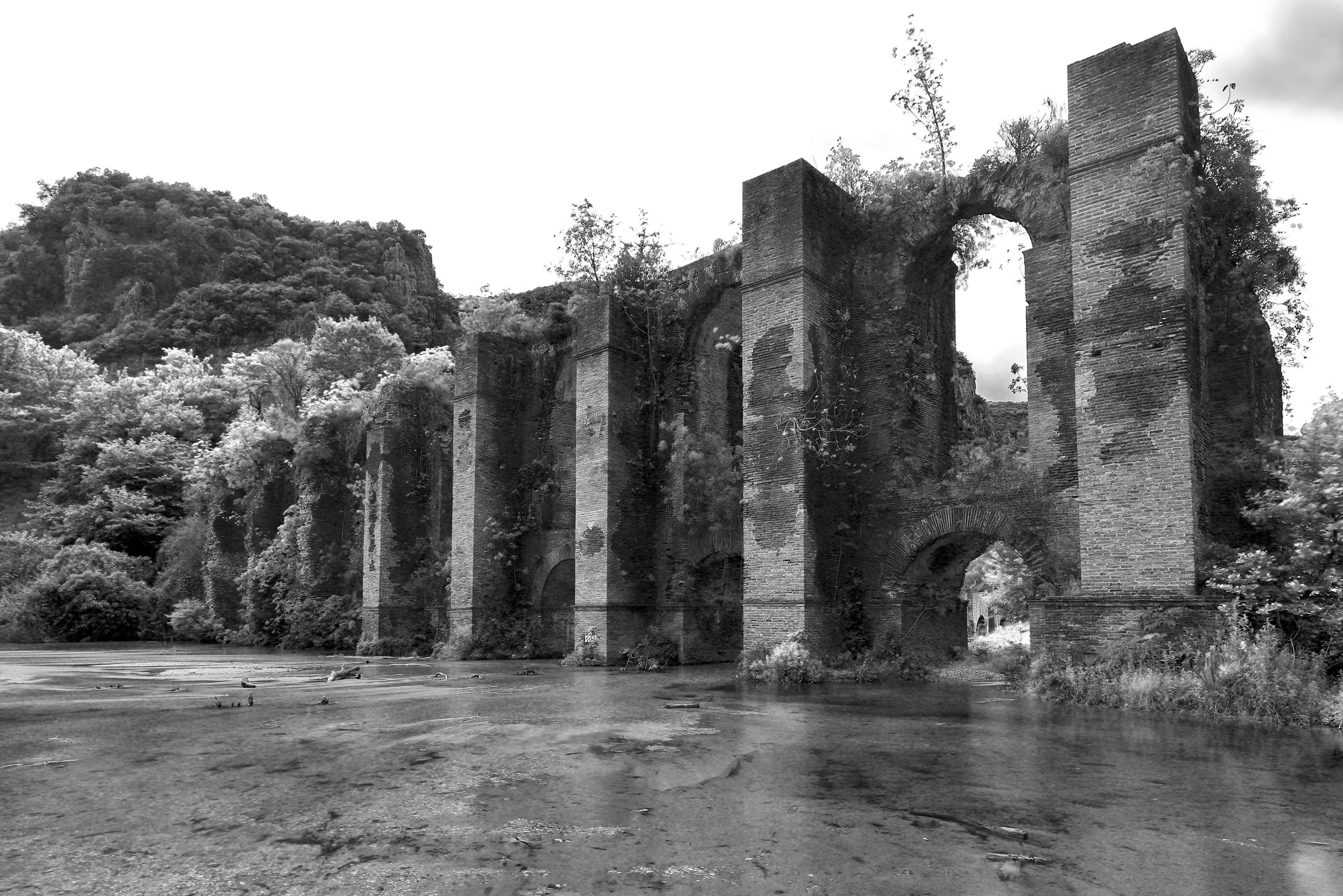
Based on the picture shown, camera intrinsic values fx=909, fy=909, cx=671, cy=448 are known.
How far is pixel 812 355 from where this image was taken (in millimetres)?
14414

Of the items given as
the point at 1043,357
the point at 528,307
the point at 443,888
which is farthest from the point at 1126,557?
the point at 528,307

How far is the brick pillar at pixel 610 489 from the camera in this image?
17.2 m

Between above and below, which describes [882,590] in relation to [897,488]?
below

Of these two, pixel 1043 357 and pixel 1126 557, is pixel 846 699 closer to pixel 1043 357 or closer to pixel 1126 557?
pixel 1126 557

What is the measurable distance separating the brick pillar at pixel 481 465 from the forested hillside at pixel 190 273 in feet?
123

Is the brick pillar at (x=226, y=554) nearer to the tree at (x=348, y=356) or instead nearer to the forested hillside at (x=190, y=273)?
the tree at (x=348, y=356)

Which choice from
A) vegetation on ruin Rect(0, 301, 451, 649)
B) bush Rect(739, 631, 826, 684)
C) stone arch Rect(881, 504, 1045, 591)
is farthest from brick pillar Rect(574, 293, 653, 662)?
vegetation on ruin Rect(0, 301, 451, 649)

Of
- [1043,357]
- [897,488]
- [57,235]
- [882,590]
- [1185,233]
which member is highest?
[57,235]

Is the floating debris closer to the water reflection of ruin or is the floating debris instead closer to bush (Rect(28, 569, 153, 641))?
the water reflection of ruin

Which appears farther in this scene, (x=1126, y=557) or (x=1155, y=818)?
(x=1126, y=557)

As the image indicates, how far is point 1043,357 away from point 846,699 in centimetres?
583

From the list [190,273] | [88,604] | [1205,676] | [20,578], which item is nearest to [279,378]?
[20,578]

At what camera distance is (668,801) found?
5.54 m

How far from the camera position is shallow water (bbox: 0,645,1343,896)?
4082 millimetres
